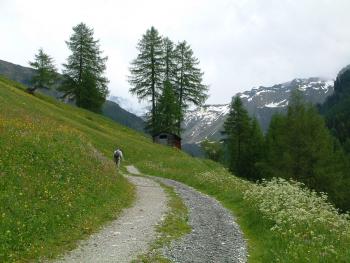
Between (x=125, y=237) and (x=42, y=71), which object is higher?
(x=42, y=71)

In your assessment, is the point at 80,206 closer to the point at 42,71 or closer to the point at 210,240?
the point at 210,240

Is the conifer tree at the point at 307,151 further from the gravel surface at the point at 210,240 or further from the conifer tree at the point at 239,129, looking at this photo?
the conifer tree at the point at 239,129

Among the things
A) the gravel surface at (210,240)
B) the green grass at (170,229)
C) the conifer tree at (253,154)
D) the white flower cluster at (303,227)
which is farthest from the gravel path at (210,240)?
the conifer tree at (253,154)

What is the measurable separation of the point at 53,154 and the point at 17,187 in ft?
22.3

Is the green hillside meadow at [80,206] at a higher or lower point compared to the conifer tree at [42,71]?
lower

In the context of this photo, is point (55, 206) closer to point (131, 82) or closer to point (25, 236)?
point (25, 236)

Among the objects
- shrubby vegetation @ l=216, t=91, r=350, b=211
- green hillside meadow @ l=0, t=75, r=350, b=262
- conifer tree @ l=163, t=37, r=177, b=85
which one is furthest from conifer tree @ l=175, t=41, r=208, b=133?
green hillside meadow @ l=0, t=75, r=350, b=262

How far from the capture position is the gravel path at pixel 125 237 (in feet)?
48.4

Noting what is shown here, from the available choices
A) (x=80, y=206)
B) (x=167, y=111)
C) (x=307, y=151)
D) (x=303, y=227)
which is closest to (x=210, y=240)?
(x=303, y=227)

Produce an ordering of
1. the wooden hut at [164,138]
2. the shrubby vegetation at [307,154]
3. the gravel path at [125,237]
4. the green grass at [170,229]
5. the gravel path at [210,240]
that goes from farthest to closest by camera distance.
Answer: the wooden hut at [164,138] → the shrubby vegetation at [307,154] → the gravel path at [210,240] → the green grass at [170,229] → the gravel path at [125,237]

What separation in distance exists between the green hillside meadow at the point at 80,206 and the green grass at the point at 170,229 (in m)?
2.63

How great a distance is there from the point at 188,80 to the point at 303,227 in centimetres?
6649

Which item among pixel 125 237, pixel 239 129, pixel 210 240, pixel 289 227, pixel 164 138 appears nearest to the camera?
pixel 125 237

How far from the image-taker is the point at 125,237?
17.8m
